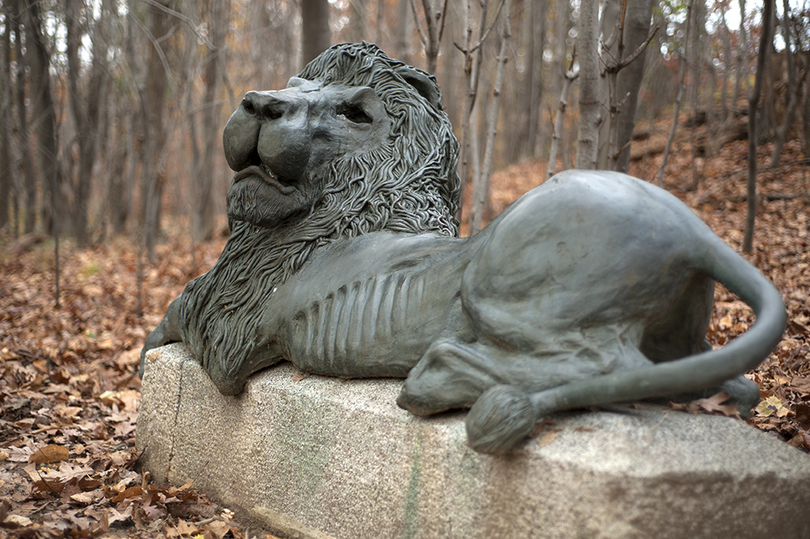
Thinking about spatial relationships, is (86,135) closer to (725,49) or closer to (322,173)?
(322,173)

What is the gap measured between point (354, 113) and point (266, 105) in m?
0.40

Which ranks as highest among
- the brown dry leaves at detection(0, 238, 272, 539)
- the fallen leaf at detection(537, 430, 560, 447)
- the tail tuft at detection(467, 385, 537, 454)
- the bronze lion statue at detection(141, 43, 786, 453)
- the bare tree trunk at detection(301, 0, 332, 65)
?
the bare tree trunk at detection(301, 0, 332, 65)

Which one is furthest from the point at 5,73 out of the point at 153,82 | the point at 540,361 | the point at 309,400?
the point at 540,361

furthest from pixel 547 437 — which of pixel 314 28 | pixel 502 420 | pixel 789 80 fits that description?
pixel 789 80

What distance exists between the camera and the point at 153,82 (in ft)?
34.2

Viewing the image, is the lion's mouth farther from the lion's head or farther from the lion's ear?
the lion's ear

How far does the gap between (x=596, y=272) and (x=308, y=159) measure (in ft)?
4.37

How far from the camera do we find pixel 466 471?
1964 mm

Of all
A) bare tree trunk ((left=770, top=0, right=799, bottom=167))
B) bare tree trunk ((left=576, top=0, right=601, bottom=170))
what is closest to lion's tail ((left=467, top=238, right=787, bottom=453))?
bare tree trunk ((left=576, top=0, right=601, bottom=170))

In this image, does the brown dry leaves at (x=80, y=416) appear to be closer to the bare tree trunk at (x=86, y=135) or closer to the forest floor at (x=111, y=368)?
the forest floor at (x=111, y=368)

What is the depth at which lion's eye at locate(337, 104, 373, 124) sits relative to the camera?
9.17ft

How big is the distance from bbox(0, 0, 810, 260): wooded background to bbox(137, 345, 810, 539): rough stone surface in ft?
7.37

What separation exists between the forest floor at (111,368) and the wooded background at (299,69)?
28.5 inches

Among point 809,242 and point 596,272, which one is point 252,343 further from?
point 809,242
